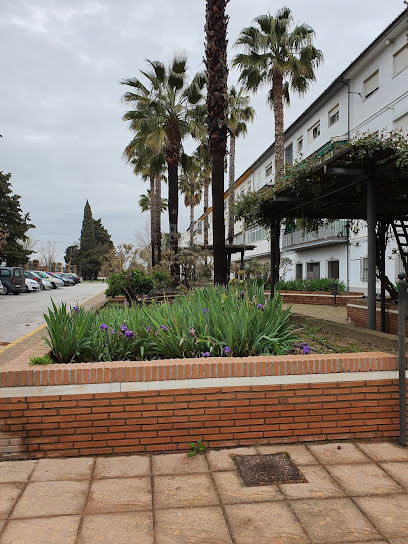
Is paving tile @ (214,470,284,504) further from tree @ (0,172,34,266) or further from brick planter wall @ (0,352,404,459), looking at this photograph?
tree @ (0,172,34,266)

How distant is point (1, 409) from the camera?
3379 millimetres

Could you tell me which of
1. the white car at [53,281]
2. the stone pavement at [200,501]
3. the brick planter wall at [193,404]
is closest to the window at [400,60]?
the brick planter wall at [193,404]

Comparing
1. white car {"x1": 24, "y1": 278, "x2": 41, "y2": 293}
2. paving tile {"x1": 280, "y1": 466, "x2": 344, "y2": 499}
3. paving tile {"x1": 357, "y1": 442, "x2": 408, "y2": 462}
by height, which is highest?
white car {"x1": 24, "y1": 278, "x2": 41, "y2": 293}

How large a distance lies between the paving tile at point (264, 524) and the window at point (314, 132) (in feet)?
78.5

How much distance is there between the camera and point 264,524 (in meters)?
2.51

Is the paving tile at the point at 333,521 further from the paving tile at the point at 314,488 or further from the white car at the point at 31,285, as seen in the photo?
the white car at the point at 31,285

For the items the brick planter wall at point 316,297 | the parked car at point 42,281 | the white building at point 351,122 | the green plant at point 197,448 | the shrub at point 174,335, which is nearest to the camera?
the green plant at point 197,448

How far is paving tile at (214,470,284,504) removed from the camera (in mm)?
2787

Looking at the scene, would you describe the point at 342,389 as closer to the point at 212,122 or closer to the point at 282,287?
the point at 212,122

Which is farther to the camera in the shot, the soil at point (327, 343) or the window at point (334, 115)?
the window at point (334, 115)

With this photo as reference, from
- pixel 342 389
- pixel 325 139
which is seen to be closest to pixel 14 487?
pixel 342 389

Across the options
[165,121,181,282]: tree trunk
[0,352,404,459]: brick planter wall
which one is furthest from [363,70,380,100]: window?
[0,352,404,459]: brick planter wall

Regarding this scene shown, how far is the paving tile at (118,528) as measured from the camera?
Result: 236 cm

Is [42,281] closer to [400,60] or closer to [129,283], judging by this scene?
[129,283]
